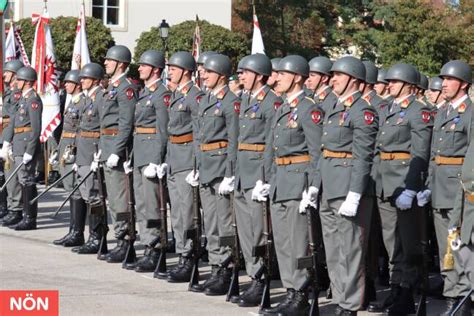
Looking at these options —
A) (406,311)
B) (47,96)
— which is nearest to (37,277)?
(406,311)

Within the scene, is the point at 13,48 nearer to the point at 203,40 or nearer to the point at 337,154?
the point at 203,40

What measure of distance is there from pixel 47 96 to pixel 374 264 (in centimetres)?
737

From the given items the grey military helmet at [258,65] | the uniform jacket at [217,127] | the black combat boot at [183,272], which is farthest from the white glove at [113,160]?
the grey military helmet at [258,65]

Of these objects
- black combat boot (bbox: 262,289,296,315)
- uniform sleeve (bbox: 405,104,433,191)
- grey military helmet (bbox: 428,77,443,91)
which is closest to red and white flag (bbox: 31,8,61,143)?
grey military helmet (bbox: 428,77,443,91)

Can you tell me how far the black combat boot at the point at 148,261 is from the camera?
10961 mm

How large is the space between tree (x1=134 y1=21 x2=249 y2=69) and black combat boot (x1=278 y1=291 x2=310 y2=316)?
2220 cm

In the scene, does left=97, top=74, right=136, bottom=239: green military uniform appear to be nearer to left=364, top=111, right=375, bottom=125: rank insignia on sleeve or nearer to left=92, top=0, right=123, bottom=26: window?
left=364, top=111, right=375, bottom=125: rank insignia on sleeve

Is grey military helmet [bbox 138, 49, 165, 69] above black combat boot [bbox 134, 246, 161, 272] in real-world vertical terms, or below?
above

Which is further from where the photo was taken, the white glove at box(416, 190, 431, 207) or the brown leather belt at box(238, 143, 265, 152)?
the brown leather belt at box(238, 143, 265, 152)

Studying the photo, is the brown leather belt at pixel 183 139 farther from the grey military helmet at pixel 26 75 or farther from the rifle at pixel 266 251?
the grey military helmet at pixel 26 75

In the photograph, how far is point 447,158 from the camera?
29.5 feet

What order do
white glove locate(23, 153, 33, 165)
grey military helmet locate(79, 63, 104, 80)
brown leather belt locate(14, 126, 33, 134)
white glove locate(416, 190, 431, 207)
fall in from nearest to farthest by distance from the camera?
white glove locate(416, 190, 431, 207) → grey military helmet locate(79, 63, 104, 80) → white glove locate(23, 153, 33, 165) → brown leather belt locate(14, 126, 33, 134)

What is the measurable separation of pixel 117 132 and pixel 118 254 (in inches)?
50.1

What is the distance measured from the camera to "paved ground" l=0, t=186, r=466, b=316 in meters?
9.16
